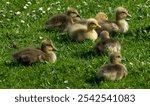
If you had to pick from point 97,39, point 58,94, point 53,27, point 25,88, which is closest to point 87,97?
point 58,94

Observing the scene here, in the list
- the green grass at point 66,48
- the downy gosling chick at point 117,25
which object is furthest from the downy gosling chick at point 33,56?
the downy gosling chick at point 117,25

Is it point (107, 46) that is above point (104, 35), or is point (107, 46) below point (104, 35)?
below

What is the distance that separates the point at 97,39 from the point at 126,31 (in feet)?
3.28

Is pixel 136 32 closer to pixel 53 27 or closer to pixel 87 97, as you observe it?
pixel 53 27

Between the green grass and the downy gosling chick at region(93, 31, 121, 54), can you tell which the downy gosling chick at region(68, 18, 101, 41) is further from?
the downy gosling chick at region(93, 31, 121, 54)

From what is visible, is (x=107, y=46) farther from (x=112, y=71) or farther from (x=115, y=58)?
(x=112, y=71)

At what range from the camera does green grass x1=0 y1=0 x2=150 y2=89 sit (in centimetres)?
1523

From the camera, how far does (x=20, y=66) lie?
16.1 meters

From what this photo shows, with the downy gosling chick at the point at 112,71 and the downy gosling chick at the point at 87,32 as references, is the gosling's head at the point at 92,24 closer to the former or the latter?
the downy gosling chick at the point at 87,32

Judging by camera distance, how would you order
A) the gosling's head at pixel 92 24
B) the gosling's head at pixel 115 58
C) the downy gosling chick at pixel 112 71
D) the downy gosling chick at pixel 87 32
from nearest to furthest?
the downy gosling chick at pixel 112 71
the gosling's head at pixel 115 58
the downy gosling chick at pixel 87 32
the gosling's head at pixel 92 24

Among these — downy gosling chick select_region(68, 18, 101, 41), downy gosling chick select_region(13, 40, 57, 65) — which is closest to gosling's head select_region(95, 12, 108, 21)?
downy gosling chick select_region(68, 18, 101, 41)

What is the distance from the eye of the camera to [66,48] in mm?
17406

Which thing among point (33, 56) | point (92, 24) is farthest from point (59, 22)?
point (33, 56)

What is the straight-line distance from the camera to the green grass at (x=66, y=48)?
15.2 metres
